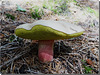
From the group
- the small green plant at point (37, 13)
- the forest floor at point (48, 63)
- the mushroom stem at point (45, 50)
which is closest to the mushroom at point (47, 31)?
the mushroom stem at point (45, 50)

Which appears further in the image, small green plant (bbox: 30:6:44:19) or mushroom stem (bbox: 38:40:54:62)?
small green plant (bbox: 30:6:44:19)

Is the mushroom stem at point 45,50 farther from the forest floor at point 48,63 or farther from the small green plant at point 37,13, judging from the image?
the small green plant at point 37,13

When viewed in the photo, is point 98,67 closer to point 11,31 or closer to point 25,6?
point 11,31

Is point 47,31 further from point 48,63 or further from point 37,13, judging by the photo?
point 37,13

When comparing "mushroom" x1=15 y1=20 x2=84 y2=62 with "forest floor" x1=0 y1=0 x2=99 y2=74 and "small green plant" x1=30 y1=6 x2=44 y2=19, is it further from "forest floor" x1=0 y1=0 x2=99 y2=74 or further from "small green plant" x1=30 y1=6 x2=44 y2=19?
"small green plant" x1=30 y1=6 x2=44 y2=19

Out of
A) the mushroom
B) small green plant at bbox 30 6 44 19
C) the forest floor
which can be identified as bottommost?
the forest floor

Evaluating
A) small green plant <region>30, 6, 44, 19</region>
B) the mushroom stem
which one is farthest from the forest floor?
small green plant <region>30, 6, 44, 19</region>

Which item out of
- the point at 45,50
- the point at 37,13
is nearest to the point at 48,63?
the point at 45,50

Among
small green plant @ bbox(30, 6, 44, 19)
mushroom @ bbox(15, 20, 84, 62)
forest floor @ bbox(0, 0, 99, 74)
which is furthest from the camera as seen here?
small green plant @ bbox(30, 6, 44, 19)
